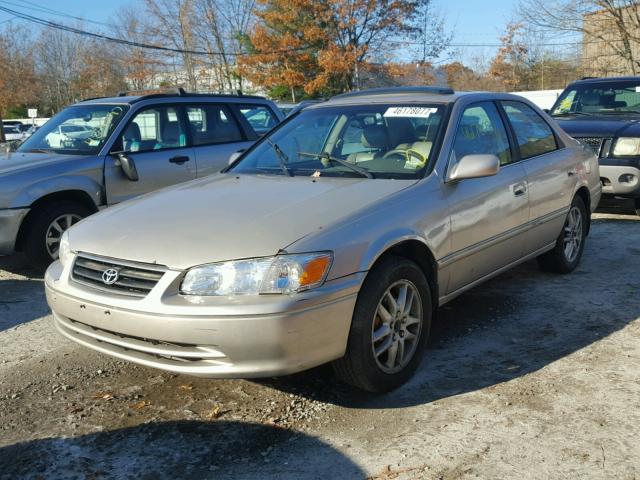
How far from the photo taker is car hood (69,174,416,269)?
307cm

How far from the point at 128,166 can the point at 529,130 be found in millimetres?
3813

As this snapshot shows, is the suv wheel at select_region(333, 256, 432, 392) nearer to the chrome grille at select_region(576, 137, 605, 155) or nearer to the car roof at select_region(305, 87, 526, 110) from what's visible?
the car roof at select_region(305, 87, 526, 110)

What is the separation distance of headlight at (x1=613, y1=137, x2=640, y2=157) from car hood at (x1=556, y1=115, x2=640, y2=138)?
63 mm

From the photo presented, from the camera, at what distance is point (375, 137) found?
4.33m

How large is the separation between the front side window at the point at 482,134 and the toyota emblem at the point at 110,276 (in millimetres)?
2185

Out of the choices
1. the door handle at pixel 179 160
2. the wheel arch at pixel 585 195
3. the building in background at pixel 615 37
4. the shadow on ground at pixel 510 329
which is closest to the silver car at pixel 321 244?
the shadow on ground at pixel 510 329

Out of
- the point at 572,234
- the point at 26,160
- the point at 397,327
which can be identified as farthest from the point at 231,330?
the point at 26,160

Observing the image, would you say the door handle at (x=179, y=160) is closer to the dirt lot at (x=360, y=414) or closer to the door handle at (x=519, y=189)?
the dirt lot at (x=360, y=414)

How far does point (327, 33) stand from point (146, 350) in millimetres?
32615

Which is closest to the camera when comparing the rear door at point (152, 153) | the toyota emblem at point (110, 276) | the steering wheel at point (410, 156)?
the toyota emblem at point (110, 276)

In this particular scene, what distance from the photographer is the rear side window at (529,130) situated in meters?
4.95

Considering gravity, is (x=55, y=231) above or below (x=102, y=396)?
above

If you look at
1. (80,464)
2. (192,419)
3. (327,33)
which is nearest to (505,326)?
(192,419)

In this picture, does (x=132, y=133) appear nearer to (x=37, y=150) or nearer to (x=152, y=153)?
(x=152, y=153)
